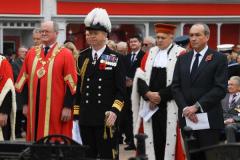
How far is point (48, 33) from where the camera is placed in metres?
8.95

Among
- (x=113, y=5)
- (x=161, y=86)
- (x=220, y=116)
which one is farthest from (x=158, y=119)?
(x=113, y=5)

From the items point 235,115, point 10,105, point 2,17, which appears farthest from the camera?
point 2,17

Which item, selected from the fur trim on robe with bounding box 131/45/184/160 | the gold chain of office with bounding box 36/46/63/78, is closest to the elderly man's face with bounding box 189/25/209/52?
the fur trim on robe with bounding box 131/45/184/160

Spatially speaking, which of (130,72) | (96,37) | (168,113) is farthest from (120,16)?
(96,37)

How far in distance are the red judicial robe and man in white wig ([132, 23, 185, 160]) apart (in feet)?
2.90

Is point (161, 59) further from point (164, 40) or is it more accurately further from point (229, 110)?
point (229, 110)

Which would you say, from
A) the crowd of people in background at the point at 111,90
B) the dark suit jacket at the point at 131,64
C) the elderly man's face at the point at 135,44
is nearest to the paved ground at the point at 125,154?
the dark suit jacket at the point at 131,64

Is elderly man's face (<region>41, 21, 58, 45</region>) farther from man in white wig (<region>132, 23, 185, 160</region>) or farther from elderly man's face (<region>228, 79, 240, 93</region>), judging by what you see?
elderly man's face (<region>228, 79, 240, 93</region>)

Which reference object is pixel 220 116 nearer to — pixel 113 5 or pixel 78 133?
pixel 78 133

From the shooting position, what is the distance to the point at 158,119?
9148mm

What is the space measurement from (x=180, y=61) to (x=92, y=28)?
105cm

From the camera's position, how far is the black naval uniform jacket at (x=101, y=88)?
8.38 meters

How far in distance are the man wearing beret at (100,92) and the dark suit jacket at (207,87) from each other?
2.18 feet

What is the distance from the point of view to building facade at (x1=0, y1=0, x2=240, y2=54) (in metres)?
28.3
